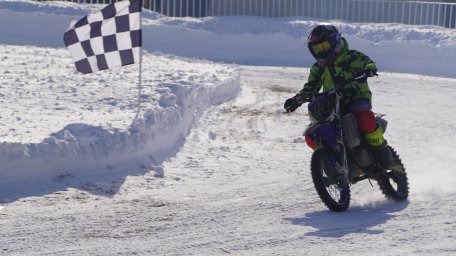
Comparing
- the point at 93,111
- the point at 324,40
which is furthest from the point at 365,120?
the point at 93,111

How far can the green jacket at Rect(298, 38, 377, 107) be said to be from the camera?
757 centimetres

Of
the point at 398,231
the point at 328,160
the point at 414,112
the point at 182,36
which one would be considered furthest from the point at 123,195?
the point at 182,36

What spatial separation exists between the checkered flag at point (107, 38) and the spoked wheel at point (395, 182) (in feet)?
12.9

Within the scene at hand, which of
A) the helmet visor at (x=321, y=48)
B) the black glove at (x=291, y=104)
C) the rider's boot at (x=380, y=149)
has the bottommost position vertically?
the rider's boot at (x=380, y=149)

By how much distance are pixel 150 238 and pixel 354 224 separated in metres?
1.54

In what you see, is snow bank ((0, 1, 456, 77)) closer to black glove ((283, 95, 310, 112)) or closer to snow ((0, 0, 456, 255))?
snow ((0, 0, 456, 255))

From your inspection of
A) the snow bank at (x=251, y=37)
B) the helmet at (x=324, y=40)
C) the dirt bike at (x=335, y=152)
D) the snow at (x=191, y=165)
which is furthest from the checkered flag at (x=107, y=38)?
the snow bank at (x=251, y=37)

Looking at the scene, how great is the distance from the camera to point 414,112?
13172mm

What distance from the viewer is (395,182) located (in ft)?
26.0

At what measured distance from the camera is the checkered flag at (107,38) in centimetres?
1067

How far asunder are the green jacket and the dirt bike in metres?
0.18

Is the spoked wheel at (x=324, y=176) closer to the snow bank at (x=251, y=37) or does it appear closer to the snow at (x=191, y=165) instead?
the snow at (x=191, y=165)

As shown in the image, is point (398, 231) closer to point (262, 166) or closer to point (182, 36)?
point (262, 166)

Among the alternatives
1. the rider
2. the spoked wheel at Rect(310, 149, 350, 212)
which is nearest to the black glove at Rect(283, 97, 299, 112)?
the rider
